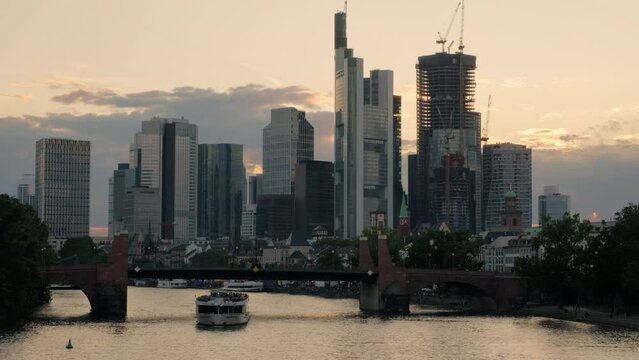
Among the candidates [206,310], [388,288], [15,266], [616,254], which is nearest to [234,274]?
[206,310]

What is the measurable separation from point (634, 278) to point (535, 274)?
98.7 feet

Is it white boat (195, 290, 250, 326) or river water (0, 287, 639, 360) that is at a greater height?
white boat (195, 290, 250, 326)

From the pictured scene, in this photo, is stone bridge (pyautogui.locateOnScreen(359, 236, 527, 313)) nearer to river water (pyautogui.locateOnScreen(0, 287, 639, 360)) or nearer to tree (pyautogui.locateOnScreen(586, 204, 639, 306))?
river water (pyautogui.locateOnScreen(0, 287, 639, 360))

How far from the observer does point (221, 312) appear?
502 ft

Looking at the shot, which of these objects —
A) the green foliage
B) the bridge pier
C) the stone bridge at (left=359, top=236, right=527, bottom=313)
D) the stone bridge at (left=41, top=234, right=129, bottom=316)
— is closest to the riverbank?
the stone bridge at (left=359, top=236, right=527, bottom=313)

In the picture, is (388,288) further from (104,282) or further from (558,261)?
(104,282)

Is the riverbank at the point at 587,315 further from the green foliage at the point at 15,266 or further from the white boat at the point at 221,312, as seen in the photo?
the green foliage at the point at 15,266

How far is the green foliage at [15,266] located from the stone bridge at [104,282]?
1473cm

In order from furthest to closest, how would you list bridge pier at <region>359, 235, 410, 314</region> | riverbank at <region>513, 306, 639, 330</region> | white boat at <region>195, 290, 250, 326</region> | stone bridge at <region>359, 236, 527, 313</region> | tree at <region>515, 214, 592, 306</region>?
stone bridge at <region>359, 236, 527, 313</region> < bridge pier at <region>359, 235, 410, 314</region> < tree at <region>515, 214, 592, 306</region> < white boat at <region>195, 290, 250, 326</region> < riverbank at <region>513, 306, 639, 330</region>

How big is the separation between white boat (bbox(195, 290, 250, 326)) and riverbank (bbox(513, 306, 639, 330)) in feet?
130

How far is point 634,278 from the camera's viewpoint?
146 meters

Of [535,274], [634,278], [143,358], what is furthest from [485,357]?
[535,274]

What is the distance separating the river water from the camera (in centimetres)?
11450

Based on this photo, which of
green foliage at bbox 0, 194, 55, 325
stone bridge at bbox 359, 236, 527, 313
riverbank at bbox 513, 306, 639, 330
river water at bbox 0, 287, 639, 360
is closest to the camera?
river water at bbox 0, 287, 639, 360
